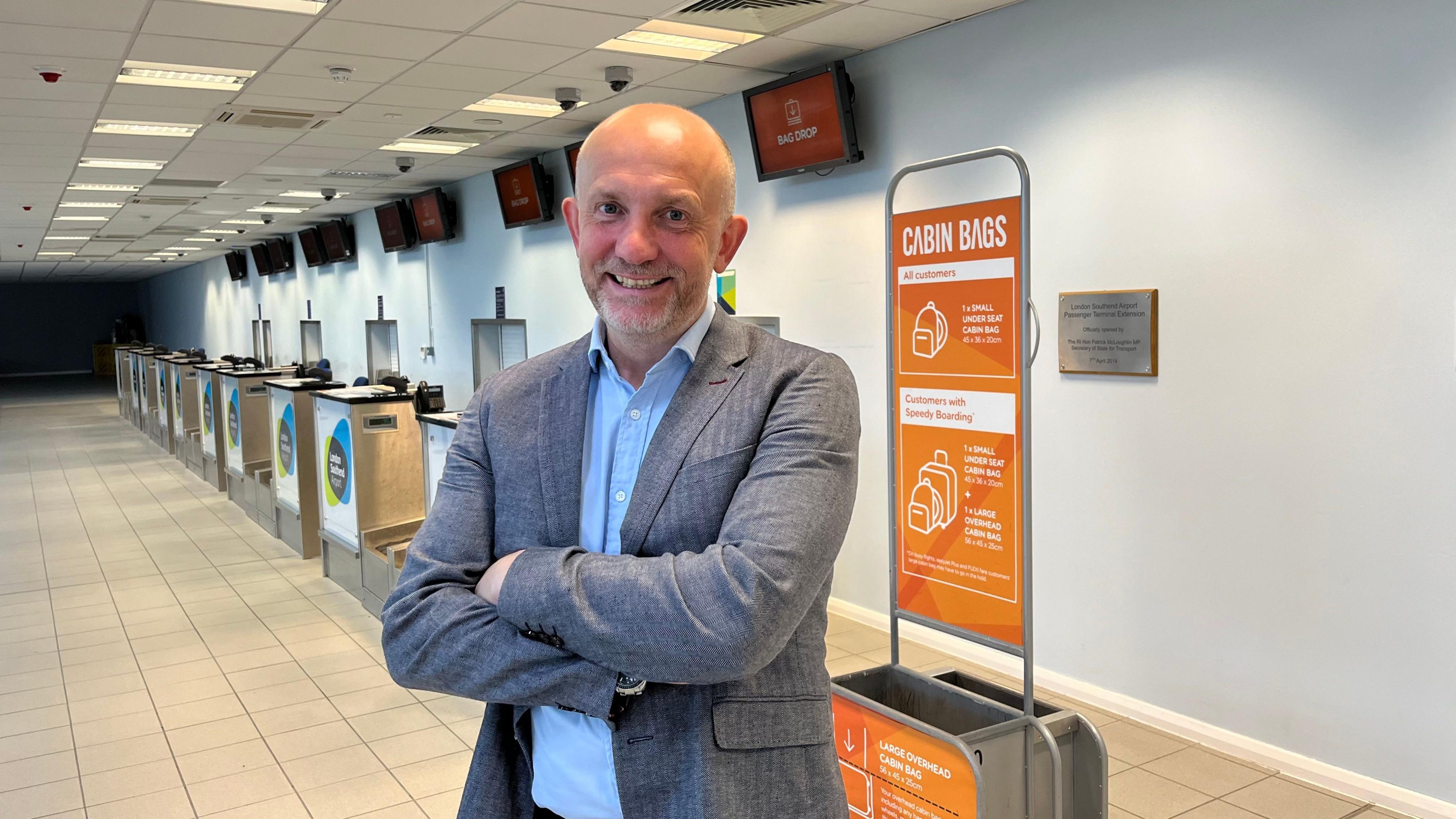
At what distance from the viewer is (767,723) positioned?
1.20 meters

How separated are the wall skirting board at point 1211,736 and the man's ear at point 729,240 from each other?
2373mm

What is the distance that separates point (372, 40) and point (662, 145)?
421 centimetres

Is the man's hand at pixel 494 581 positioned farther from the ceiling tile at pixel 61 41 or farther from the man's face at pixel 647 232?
the ceiling tile at pixel 61 41

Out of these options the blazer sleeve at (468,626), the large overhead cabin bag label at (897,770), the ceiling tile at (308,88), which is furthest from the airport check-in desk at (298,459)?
the blazer sleeve at (468,626)

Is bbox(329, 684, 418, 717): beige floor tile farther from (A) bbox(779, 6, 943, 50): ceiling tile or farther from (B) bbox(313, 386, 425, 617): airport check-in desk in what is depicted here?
(A) bbox(779, 6, 943, 50): ceiling tile

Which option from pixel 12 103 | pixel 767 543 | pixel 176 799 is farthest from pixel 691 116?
pixel 12 103

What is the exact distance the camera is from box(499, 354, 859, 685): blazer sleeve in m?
1.11

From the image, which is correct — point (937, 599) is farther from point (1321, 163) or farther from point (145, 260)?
point (145, 260)

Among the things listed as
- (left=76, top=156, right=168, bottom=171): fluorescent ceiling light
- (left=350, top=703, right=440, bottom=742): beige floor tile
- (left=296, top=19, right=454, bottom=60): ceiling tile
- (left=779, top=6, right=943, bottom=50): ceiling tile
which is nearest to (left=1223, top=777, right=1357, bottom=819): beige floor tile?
(left=350, top=703, right=440, bottom=742): beige floor tile

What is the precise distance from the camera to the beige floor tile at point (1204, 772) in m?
3.48

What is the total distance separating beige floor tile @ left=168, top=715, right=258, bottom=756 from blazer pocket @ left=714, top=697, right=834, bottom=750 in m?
3.64

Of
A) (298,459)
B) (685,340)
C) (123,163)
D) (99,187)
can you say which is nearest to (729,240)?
(685,340)

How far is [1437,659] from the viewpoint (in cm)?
318

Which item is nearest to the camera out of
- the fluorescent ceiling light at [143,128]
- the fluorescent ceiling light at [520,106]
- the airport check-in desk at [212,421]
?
the fluorescent ceiling light at [520,106]
